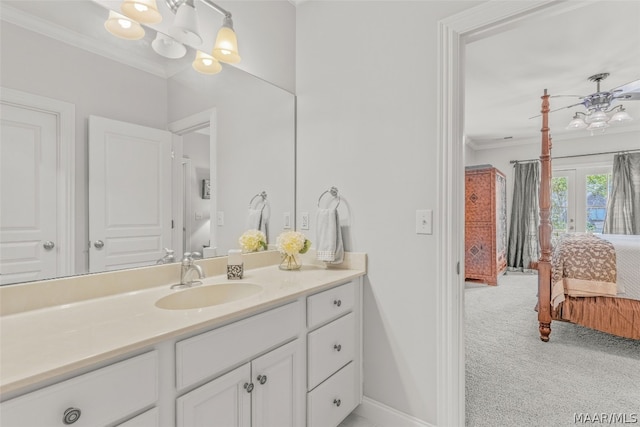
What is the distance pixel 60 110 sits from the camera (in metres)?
1.16

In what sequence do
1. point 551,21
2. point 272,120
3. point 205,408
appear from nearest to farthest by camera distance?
point 205,408, point 272,120, point 551,21

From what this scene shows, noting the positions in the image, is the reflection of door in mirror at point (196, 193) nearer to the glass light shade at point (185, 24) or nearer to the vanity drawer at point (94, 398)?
the glass light shade at point (185, 24)

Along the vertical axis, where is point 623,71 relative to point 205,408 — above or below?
above

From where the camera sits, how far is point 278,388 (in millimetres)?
1259

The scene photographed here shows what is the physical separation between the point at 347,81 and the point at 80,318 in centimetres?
169

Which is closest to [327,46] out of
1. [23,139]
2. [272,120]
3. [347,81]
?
[347,81]

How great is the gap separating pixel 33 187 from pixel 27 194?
0.10 feet

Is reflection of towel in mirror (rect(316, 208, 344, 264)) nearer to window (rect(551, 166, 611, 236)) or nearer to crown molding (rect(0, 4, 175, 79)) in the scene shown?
crown molding (rect(0, 4, 175, 79))

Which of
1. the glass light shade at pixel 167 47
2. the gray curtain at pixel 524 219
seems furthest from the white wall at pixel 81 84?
the gray curtain at pixel 524 219


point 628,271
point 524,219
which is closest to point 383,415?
point 628,271

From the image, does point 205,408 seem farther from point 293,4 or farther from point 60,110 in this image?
point 293,4

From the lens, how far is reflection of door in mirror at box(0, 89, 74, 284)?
3.40 ft

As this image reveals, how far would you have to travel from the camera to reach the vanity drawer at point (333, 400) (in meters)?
1.43

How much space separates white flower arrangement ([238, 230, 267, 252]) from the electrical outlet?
2.99 feet
